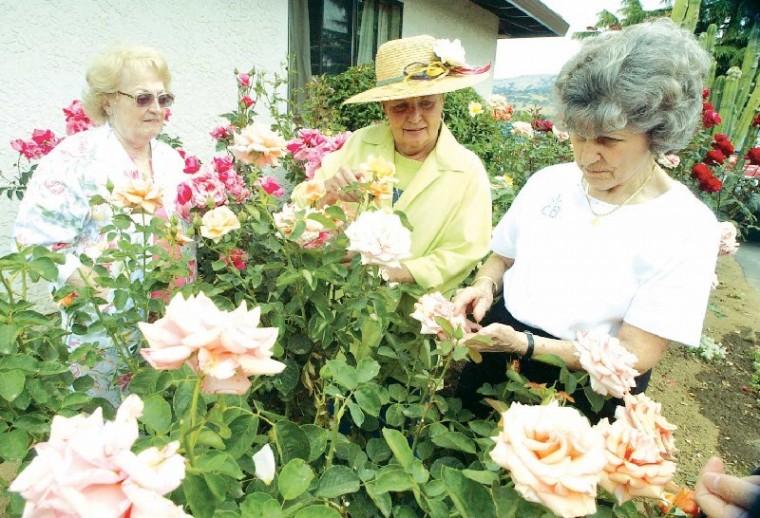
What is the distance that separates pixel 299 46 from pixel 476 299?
14.0ft

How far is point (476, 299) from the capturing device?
5.22 ft

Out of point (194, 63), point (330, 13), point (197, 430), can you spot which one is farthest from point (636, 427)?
→ point (330, 13)

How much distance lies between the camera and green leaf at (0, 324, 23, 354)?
94cm

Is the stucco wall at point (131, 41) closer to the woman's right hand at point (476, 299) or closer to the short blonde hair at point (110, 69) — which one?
the short blonde hair at point (110, 69)

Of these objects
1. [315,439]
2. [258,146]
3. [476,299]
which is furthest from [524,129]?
[315,439]

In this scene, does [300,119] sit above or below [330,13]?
below

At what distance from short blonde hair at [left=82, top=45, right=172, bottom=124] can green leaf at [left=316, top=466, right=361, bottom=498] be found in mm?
1587

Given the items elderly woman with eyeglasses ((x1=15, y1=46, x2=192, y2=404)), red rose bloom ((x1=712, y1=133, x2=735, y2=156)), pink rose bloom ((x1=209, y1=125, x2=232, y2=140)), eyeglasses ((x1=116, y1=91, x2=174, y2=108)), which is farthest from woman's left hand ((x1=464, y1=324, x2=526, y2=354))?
red rose bloom ((x1=712, y1=133, x2=735, y2=156))

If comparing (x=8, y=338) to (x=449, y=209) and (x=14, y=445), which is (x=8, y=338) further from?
(x=449, y=209)

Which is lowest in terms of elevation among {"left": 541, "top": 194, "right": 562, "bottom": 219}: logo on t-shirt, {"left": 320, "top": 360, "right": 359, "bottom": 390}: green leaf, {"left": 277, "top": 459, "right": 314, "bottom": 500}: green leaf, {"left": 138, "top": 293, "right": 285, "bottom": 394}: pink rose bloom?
{"left": 277, "top": 459, "right": 314, "bottom": 500}: green leaf

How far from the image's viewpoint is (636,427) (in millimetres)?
884

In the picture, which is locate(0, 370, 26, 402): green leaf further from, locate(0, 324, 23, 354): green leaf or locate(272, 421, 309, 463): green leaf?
locate(272, 421, 309, 463): green leaf

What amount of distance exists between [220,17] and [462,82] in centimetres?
311

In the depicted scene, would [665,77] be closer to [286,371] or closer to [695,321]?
[695,321]
